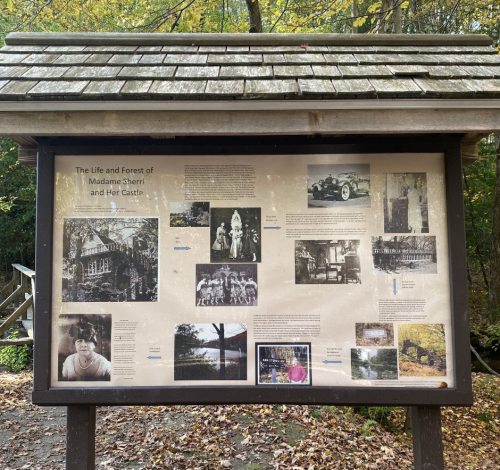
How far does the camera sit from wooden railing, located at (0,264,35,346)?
7.22 meters

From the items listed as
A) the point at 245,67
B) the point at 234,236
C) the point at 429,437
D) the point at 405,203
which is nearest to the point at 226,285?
the point at 234,236

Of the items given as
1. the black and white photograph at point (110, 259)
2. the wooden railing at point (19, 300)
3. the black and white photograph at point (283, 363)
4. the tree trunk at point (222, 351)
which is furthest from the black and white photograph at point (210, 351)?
the wooden railing at point (19, 300)

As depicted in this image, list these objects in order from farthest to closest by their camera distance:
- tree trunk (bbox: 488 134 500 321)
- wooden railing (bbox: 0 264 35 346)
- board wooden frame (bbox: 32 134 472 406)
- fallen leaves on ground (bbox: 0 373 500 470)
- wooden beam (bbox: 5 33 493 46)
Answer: tree trunk (bbox: 488 134 500 321), wooden railing (bbox: 0 264 35 346), fallen leaves on ground (bbox: 0 373 500 470), wooden beam (bbox: 5 33 493 46), board wooden frame (bbox: 32 134 472 406)

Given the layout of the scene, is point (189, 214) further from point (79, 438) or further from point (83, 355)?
point (79, 438)

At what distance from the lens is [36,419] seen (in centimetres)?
521

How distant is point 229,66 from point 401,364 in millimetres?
2155

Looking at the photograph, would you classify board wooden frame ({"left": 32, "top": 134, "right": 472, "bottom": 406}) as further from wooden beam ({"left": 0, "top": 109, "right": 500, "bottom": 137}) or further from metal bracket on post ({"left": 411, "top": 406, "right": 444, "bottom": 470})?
wooden beam ({"left": 0, "top": 109, "right": 500, "bottom": 137})

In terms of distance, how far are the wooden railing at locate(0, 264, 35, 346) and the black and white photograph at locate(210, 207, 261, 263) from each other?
6138 mm

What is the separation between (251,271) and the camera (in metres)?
2.34

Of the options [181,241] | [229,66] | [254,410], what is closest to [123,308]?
[181,241]

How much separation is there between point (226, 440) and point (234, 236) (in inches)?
124

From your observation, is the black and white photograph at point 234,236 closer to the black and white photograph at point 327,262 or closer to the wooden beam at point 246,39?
the black and white photograph at point 327,262

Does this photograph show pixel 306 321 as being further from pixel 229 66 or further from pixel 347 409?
pixel 347 409

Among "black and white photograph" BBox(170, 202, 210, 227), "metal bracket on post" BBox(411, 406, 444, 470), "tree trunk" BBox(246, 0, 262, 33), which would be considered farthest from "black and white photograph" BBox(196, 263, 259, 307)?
"tree trunk" BBox(246, 0, 262, 33)
